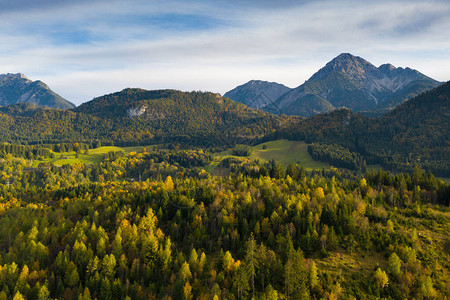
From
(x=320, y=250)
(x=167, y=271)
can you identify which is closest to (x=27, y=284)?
(x=167, y=271)

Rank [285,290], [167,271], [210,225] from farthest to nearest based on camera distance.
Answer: [210,225] → [167,271] → [285,290]

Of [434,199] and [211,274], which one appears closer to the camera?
[211,274]

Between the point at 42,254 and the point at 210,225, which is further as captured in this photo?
the point at 210,225

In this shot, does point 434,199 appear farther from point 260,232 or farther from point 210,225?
point 210,225

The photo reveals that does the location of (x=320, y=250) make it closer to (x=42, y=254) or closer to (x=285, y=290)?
(x=285, y=290)

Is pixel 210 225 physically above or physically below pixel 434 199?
below

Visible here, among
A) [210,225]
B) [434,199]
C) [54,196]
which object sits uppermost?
[434,199]

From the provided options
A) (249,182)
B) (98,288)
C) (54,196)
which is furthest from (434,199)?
(54,196)

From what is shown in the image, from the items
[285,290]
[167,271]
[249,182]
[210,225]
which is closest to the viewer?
[285,290]

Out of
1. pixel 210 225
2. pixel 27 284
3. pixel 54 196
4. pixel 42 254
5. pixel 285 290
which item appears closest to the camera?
pixel 285 290
